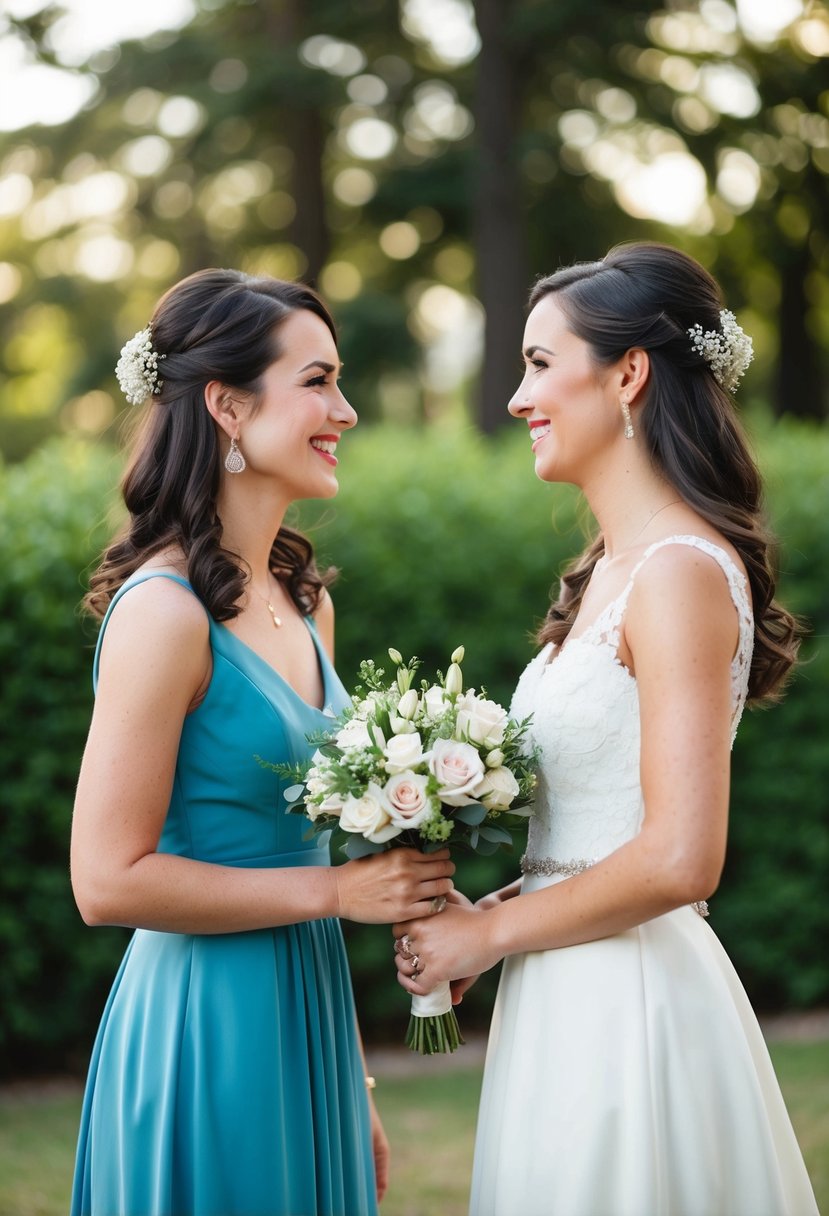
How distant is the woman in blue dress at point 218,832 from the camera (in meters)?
2.97

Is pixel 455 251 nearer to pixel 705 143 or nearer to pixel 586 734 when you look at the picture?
pixel 705 143

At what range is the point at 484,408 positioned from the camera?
1523cm

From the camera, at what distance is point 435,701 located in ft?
9.87

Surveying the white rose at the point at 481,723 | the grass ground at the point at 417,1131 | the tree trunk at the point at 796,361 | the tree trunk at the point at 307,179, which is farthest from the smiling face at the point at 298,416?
the tree trunk at the point at 796,361

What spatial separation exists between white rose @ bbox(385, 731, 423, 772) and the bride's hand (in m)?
0.46

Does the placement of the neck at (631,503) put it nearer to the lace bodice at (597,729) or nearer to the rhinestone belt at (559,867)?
the lace bodice at (597,729)

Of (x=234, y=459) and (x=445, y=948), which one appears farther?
(x=234, y=459)

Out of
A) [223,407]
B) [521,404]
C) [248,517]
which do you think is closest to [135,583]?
[248,517]

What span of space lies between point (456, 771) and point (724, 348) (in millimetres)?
1302

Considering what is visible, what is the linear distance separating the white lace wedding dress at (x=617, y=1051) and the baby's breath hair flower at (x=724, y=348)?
22.8 inches

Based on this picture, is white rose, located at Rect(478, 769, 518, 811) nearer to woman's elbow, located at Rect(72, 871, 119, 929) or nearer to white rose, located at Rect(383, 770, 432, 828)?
white rose, located at Rect(383, 770, 432, 828)

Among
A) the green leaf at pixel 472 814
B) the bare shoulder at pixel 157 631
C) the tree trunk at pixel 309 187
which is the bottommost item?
the green leaf at pixel 472 814

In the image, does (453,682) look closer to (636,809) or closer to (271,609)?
(636,809)

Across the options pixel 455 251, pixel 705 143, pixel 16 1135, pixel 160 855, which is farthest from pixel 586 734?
pixel 455 251
